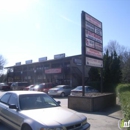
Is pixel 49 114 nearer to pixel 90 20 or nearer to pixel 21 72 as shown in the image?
pixel 90 20

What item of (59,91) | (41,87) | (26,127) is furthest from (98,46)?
(41,87)

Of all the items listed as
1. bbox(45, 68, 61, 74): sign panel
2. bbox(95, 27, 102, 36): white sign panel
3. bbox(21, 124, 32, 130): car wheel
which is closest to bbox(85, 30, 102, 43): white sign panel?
bbox(95, 27, 102, 36): white sign panel

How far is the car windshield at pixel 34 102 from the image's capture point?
5534mm

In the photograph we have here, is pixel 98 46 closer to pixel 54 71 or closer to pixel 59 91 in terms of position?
pixel 59 91

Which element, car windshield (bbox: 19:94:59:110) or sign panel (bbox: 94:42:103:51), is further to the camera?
sign panel (bbox: 94:42:103:51)

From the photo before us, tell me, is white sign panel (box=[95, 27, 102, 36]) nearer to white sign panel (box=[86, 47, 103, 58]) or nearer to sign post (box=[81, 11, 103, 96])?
sign post (box=[81, 11, 103, 96])

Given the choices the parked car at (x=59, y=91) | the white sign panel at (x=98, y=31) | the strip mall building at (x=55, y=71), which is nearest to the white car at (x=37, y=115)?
the white sign panel at (x=98, y=31)

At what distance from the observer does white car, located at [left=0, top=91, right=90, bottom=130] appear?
4.34 meters

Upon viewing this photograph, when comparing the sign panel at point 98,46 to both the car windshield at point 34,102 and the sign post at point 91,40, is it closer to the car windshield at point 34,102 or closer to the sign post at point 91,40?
the sign post at point 91,40

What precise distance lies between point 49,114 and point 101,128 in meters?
2.69

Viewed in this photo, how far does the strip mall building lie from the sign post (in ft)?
57.7

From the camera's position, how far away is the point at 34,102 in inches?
227

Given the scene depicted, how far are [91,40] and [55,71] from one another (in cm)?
2093

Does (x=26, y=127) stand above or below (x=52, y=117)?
below
